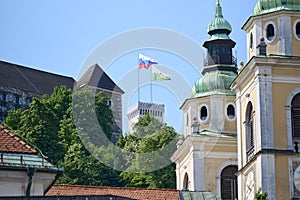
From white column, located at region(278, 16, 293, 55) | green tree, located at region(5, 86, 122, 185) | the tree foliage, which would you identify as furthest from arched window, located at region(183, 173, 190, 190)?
green tree, located at region(5, 86, 122, 185)

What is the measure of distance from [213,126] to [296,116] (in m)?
11.8

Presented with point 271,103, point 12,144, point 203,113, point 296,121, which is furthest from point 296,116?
point 12,144

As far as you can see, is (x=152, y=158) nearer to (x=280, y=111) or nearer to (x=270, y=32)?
(x=270, y=32)

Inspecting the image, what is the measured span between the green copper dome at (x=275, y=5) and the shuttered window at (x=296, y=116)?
3.47 metres

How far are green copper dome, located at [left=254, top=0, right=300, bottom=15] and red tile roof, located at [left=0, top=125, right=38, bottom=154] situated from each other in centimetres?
1672

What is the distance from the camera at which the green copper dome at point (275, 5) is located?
43938 millimetres

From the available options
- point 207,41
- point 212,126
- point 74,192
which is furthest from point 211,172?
point 74,192

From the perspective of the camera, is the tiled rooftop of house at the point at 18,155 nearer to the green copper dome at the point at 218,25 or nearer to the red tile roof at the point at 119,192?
the red tile roof at the point at 119,192

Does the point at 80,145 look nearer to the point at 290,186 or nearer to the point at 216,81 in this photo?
the point at 216,81

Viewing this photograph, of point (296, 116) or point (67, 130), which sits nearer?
point (296, 116)

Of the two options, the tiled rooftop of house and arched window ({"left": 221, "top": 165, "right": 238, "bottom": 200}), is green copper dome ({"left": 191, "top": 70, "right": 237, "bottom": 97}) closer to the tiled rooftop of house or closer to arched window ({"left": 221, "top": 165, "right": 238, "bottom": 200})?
arched window ({"left": 221, "top": 165, "right": 238, "bottom": 200})

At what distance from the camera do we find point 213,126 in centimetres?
5422

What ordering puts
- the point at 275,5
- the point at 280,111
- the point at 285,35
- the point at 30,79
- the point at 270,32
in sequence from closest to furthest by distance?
the point at 280,111, the point at 285,35, the point at 270,32, the point at 275,5, the point at 30,79

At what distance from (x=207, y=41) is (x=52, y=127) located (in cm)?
2833
